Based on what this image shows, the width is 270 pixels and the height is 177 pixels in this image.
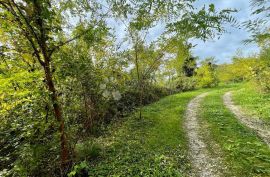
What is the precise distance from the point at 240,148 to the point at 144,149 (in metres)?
3.08

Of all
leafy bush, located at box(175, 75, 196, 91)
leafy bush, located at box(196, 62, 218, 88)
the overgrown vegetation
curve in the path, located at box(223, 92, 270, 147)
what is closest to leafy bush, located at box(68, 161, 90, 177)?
the overgrown vegetation

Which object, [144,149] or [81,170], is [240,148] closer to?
[144,149]

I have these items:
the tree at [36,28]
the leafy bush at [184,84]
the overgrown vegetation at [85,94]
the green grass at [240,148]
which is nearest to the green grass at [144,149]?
the overgrown vegetation at [85,94]

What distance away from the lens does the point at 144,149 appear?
23.1ft

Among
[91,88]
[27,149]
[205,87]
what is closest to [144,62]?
[91,88]

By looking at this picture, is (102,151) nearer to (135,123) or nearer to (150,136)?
(150,136)

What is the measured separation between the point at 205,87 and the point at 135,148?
22510 millimetres

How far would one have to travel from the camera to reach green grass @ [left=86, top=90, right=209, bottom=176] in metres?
5.67

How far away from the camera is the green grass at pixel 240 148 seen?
546 centimetres

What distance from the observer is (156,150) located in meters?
6.97

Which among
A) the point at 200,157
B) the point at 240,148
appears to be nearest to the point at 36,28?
the point at 200,157

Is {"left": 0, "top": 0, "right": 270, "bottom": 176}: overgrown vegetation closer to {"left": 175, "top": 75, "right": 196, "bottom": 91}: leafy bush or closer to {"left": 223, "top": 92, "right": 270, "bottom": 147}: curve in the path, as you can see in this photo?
{"left": 223, "top": 92, "right": 270, "bottom": 147}: curve in the path

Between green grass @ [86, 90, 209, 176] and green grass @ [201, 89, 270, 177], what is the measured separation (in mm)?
1235

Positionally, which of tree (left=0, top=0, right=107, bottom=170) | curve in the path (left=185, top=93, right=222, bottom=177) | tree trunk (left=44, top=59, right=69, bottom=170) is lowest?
curve in the path (left=185, top=93, right=222, bottom=177)
